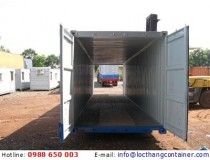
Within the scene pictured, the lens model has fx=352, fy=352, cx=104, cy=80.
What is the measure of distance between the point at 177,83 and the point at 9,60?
145 ft

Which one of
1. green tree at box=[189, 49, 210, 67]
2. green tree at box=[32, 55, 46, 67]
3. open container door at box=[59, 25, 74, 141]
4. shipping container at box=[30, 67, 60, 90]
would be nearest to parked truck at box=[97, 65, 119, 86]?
shipping container at box=[30, 67, 60, 90]

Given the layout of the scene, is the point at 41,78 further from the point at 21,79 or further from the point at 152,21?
the point at 152,21

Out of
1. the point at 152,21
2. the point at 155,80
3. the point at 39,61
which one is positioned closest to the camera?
the point at 155,80

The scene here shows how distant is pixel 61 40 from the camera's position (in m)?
7.39

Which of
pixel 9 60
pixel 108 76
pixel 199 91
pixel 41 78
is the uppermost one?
pixel 9 60

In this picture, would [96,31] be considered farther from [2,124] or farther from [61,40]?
[2,124]

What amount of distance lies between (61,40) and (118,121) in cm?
422

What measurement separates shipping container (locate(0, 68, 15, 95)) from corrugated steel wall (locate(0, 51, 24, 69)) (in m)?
11.8

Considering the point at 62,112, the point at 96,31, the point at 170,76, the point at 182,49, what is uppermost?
the point at 96,31

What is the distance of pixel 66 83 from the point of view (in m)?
8.20

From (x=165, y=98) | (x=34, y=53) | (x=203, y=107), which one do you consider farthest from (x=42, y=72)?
(x=34, y=53)

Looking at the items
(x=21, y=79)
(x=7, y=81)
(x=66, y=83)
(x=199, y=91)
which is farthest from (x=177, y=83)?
(x=21, y=79)

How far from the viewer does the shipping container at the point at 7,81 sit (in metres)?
29.7

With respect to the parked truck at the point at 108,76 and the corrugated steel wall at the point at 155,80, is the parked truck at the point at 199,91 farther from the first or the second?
the parked truck at the point at 108,76
